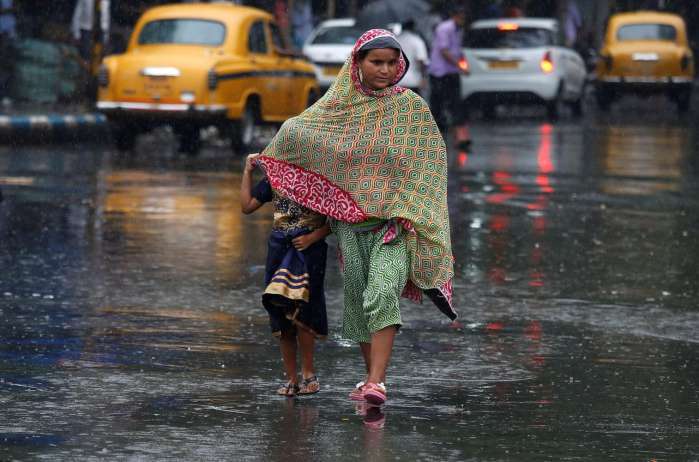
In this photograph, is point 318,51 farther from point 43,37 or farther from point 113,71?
point 113,71

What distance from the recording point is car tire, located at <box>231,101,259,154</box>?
69.5 ft

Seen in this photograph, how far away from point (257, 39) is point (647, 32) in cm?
1504

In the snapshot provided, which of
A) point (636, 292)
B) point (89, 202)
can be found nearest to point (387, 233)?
point (636, 292)

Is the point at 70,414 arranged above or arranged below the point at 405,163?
below

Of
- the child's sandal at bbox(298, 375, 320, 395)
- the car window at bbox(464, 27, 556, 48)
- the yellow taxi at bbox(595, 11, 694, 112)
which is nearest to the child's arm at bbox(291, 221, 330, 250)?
the child's sandal at bbox(298, 375, 320, 395)

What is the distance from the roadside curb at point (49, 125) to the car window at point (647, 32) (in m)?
14.8

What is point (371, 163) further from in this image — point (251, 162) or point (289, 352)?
point (289, 352)

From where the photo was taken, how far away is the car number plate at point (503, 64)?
1188 inches

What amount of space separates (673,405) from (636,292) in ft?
10.7

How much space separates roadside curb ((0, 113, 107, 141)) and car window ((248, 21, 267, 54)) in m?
2.61

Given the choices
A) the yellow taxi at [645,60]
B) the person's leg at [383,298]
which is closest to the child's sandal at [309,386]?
the person's leg at [383,298]

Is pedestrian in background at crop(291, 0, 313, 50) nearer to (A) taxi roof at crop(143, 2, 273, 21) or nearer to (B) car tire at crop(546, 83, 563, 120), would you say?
(B) car tire at crop(546, 83, 563, 120)

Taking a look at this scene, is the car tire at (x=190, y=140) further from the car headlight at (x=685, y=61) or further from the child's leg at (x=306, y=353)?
the car headlight at (x=685, y=61)

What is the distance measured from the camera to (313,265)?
22.1 ft
